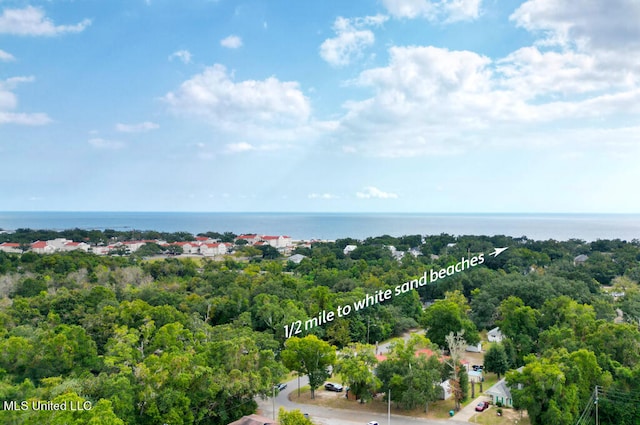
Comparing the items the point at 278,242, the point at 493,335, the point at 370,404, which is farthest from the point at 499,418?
the point at 278,242

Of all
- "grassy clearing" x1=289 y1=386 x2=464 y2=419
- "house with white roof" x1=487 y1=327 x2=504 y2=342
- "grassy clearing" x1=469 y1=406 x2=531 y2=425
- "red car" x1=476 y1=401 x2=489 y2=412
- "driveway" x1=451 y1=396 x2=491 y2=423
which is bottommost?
"grassy clearing" x1=289 y1=386 x2=464 y2=419

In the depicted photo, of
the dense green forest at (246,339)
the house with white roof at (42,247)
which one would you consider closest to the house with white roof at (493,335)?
the dense green forest at (246,339)

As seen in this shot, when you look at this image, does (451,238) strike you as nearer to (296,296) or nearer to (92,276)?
(296,296)

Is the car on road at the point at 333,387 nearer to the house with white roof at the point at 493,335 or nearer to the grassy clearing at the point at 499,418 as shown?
the grassy clearing at the point at 499,418

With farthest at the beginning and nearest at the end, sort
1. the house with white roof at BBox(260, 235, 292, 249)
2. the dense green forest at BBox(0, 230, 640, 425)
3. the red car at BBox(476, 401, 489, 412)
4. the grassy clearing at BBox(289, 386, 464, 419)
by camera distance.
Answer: the house with white roof at BBox(260, 235, 292, 249), the red car at BBox(476, 401, 489, 412), the grassy clearing at BBox(289, 386, 464, 419), the dense green forest at BBox(0, 230, 640, 425)

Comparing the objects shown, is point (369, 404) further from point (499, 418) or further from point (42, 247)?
point (42, 247)

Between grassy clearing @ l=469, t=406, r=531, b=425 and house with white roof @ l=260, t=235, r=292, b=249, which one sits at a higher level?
house with white roof @ l=260, t=235, r=292, b=249

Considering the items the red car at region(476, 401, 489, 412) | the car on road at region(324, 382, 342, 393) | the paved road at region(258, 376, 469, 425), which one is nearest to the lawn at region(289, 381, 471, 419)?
the car on road at region(324, 382, 342, 393)

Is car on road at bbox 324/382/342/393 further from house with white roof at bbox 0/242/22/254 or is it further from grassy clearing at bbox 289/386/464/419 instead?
house with white roof at bbox 0/242/22/254
